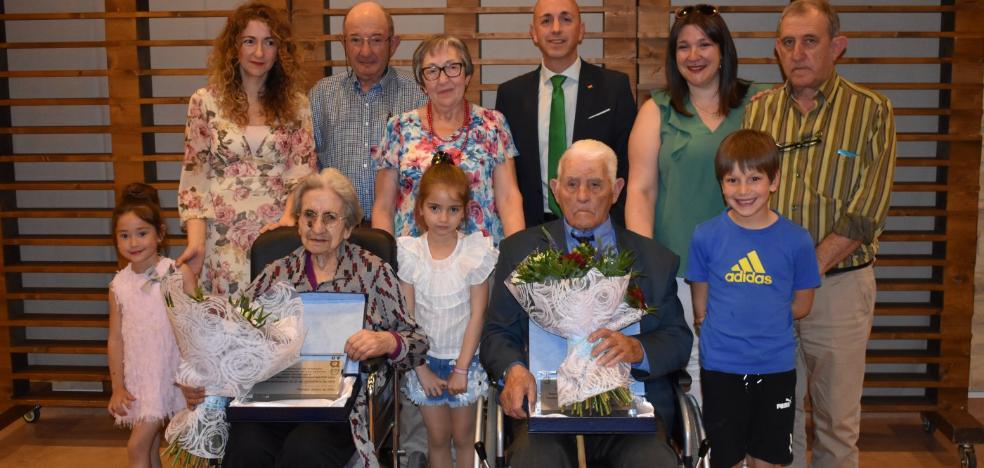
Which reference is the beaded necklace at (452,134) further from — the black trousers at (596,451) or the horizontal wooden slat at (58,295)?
the horizontal wooden slat at (58,295)

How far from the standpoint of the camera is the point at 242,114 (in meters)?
3.80

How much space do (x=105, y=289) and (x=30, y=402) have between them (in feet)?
2.51

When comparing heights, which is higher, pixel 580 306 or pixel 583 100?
pixel 583 100

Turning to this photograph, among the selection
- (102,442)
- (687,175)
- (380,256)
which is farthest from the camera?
(102,442)

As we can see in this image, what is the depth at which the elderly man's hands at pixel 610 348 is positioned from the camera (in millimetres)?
2674

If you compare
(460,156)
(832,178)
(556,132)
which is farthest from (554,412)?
(556,132)

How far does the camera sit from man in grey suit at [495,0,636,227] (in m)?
3.90

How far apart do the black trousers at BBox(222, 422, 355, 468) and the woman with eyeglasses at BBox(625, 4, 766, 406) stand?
1.39m

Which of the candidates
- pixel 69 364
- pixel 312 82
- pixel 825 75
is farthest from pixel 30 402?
pixel 825 75

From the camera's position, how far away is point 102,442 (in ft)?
16.2

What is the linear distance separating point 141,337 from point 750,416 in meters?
2.45

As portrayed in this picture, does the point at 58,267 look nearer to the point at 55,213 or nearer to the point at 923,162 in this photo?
the point at 55,213

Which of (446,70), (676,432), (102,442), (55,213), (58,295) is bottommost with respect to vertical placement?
(102,442)

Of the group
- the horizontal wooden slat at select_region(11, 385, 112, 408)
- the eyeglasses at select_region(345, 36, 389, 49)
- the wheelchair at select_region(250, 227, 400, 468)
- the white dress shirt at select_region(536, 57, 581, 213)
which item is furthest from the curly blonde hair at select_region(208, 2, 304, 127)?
the horizontal wooden slat at select_region(11, 385, 112, 408)
